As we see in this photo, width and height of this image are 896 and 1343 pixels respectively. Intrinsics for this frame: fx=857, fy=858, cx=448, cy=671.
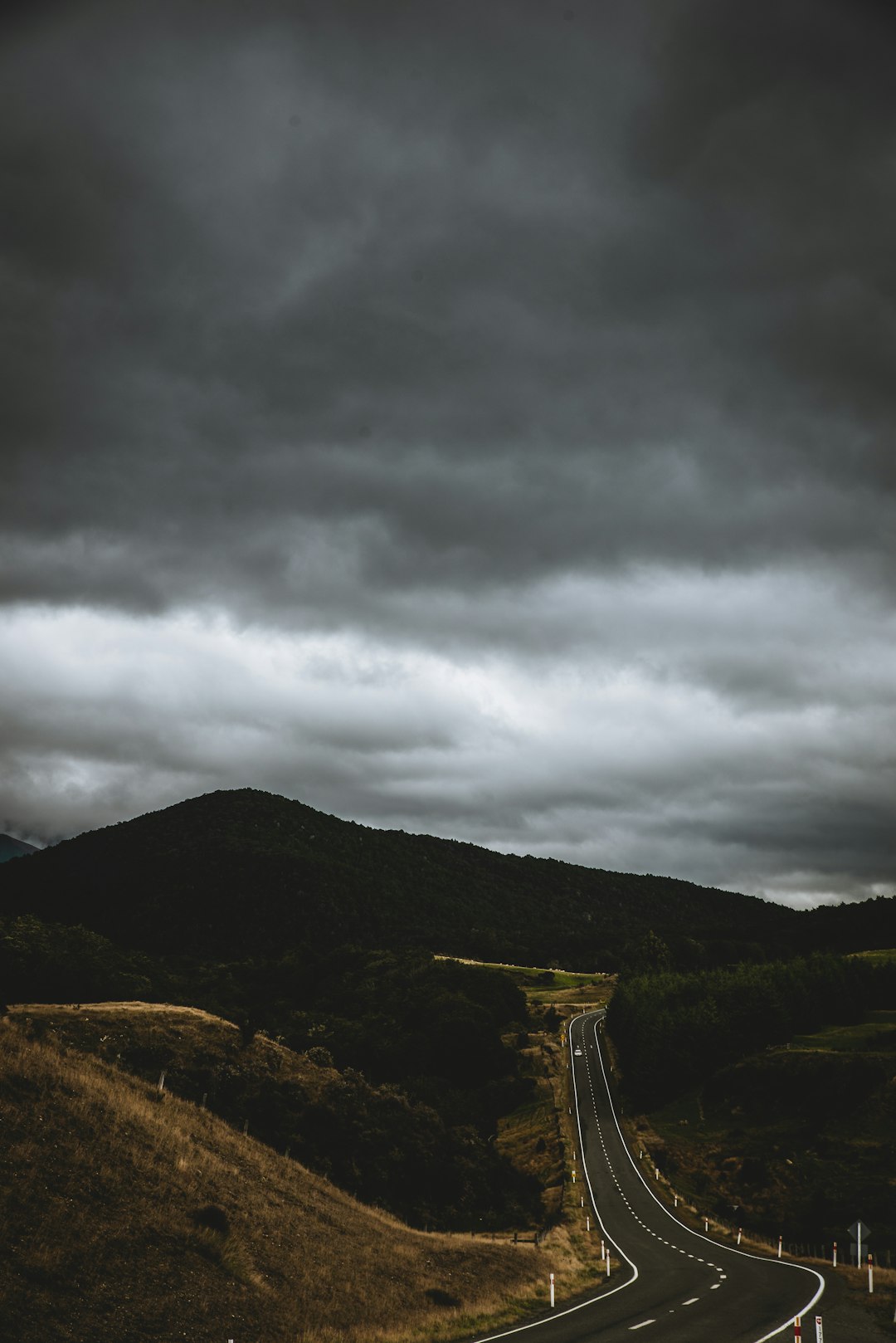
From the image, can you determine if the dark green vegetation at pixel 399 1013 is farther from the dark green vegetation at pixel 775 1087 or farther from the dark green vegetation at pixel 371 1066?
the dark green vegetation at pixel 775 1087

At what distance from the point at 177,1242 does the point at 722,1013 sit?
88255mm

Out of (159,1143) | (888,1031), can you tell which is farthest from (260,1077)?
(888,1031)

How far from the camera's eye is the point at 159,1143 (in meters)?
28.2

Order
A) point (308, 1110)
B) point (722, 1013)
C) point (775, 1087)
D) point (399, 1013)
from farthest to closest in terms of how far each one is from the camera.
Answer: point (399, 1013)
point (722, 1013)
point (775, 1087)
point (308, 1110)

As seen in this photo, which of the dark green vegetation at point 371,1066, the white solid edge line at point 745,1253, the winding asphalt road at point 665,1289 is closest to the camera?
the winding asphalt road at point 665,1289

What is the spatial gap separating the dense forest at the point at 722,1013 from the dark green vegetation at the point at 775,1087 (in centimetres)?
14

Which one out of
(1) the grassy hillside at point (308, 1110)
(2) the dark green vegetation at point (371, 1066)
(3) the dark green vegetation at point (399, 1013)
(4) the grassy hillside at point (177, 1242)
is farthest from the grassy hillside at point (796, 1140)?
→ (4) the grassy hillside at point (177, 1242)

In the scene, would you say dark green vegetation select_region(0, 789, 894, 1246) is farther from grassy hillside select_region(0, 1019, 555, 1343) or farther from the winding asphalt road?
grassy hillside select_region(0, 1019, 555, 1343)

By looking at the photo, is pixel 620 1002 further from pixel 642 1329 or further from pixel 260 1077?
pixel 642 1329

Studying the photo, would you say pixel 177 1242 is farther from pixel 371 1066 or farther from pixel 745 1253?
pixel 371 1066

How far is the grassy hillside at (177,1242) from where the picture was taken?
18.9 m

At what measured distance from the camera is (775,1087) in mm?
78562

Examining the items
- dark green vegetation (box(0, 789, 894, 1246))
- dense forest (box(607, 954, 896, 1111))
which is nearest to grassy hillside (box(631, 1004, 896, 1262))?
dense forest (box(607, 954, 896, 1111))

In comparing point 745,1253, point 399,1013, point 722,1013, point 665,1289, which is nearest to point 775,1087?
point 722,1013
